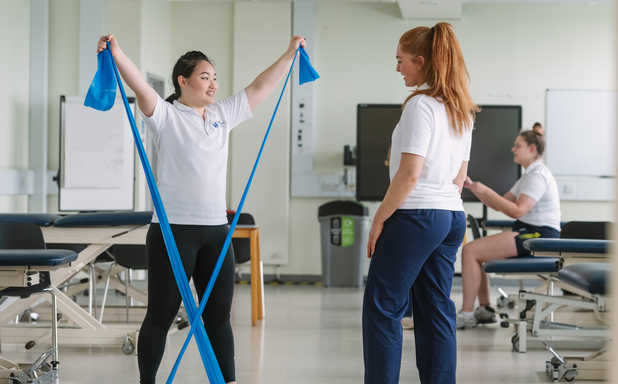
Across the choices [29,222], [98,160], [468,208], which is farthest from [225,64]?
[29,222]

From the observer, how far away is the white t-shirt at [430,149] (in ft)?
8.17

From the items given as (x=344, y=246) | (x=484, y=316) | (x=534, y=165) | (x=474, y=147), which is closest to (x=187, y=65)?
(x=534, y=165)

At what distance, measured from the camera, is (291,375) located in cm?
378

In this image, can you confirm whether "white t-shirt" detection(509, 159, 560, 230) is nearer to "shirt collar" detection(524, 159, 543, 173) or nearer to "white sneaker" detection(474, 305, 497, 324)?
"shirt collar" detection(524, 159, 543, 173)

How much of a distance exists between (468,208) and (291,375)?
461 cm

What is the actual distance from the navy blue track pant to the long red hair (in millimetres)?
332

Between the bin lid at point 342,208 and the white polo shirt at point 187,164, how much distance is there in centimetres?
508

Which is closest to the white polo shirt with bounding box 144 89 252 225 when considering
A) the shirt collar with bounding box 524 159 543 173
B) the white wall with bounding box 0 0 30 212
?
the shirt collar with bounding box 524 159 543 173

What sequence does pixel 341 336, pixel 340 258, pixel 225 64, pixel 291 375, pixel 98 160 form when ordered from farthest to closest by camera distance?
pixel 225 64 → pixel 340 258 → pixel 98 160 → pixel 341 336 → pixel 291 375

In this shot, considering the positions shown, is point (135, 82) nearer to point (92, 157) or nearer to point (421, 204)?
point (421, 204)

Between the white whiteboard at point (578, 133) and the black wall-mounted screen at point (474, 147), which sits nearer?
the black wall-mounted screen at point (474, 147)

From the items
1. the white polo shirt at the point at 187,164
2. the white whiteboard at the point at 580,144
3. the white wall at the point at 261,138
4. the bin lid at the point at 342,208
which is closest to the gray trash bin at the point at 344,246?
the bin lid at the point at 342,208

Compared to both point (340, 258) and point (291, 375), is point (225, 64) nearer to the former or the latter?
point (340, 258)

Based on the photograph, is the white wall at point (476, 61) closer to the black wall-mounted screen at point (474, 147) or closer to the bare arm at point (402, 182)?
the black wall-mounted screen at point (474, 147)
